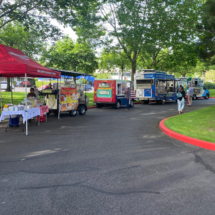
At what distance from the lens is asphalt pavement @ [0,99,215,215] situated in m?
3.46

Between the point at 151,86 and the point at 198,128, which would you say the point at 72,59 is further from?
the point at 198,128

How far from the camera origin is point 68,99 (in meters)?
13.4

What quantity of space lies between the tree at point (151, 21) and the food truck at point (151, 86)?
9.95 feet

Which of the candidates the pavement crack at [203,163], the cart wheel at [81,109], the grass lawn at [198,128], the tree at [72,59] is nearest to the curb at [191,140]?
the grass lawn at [198,128]

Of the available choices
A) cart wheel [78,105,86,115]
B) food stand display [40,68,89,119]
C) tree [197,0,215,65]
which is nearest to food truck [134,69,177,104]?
tree [197,0,215,65]

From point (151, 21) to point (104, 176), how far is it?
1033 cm

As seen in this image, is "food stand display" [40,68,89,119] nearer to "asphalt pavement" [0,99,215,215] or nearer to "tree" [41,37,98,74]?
"asphalt pavement" [0,99,215,215]

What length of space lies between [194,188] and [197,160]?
5.82 ft

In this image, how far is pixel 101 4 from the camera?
23.0m

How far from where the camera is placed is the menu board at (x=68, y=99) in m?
12.9

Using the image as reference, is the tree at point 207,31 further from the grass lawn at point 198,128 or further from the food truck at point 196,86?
the food truck at point 196,86

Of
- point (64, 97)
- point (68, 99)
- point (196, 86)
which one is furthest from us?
point (196, 86)

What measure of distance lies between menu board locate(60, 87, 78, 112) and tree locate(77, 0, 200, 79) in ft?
17.3

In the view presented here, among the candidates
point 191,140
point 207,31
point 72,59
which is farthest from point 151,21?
point 72,59
